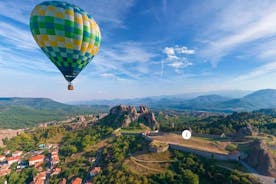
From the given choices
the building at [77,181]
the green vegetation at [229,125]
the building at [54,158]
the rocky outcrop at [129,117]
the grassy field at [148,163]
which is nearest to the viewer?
the grassy field at [148,163]

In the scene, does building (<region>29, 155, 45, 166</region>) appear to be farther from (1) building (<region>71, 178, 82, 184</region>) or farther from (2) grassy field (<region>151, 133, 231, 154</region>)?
(2) grassy field (<region>151, 133, 231, 154</region>)

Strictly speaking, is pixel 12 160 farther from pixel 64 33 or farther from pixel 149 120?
pixel 64 33

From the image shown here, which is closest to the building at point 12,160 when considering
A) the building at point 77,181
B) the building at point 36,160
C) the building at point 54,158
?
the building at point 36,160

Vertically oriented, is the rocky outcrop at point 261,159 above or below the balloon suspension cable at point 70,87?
below

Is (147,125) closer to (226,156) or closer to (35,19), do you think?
(226,156)

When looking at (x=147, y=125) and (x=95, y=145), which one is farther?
(x=147, y=125)

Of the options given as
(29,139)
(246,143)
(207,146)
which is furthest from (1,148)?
(246,143)

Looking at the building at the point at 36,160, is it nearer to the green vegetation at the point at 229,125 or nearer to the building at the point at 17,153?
the building at the point at 17,153
